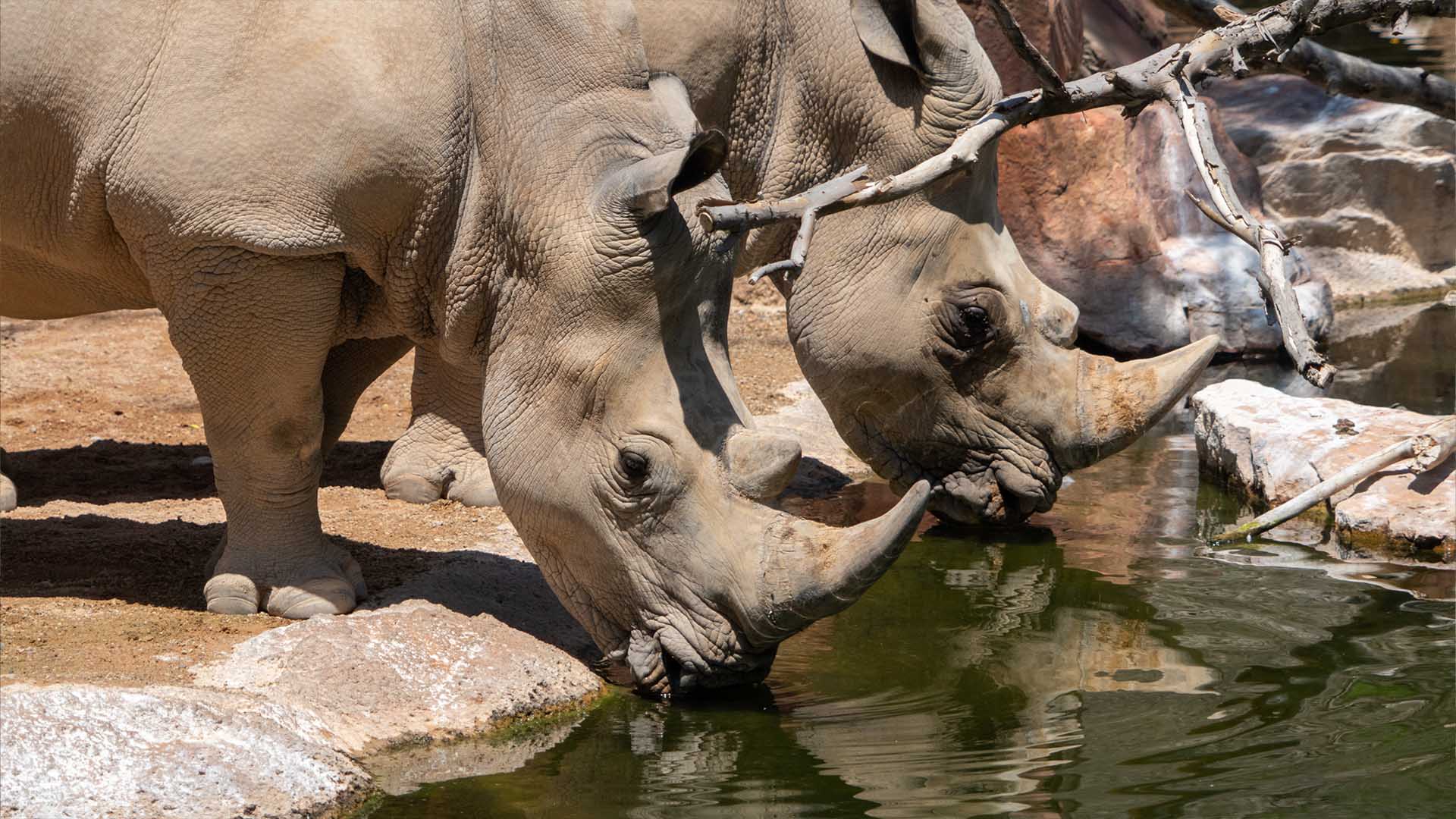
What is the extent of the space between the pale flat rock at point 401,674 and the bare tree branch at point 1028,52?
2.17 m

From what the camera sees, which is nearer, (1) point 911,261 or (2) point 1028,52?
(2) point 1028,52

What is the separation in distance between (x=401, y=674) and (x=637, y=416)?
37.5 inches

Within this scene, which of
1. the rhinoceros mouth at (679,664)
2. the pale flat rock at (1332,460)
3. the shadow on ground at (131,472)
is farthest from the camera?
the shadow on ground at (131,472)

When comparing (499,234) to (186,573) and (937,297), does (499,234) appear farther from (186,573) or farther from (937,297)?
(937,297)

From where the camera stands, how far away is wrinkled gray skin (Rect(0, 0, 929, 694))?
486 cm

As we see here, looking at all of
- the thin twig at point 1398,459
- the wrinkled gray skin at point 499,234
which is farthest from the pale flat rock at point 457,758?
the thin twig at point 1398,459

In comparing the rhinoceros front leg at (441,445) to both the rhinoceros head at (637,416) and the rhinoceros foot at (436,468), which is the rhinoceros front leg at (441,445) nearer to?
the rhinoceros foot at (436,468)

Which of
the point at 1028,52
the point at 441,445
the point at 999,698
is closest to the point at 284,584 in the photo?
the point at 441,445

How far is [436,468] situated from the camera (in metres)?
7.33

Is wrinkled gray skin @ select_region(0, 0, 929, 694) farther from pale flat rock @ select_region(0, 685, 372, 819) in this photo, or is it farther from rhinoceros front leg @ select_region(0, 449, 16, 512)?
rhinoceros front leg @ select_region(0, 449, 16, 512)

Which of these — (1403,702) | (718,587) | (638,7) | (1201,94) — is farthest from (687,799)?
(1201,94)

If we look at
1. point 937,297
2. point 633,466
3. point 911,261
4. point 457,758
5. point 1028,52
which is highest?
point 1028,52

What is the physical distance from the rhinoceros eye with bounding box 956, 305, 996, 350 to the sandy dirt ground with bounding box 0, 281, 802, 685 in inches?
73.4

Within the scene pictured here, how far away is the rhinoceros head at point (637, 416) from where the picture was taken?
4.81 m
